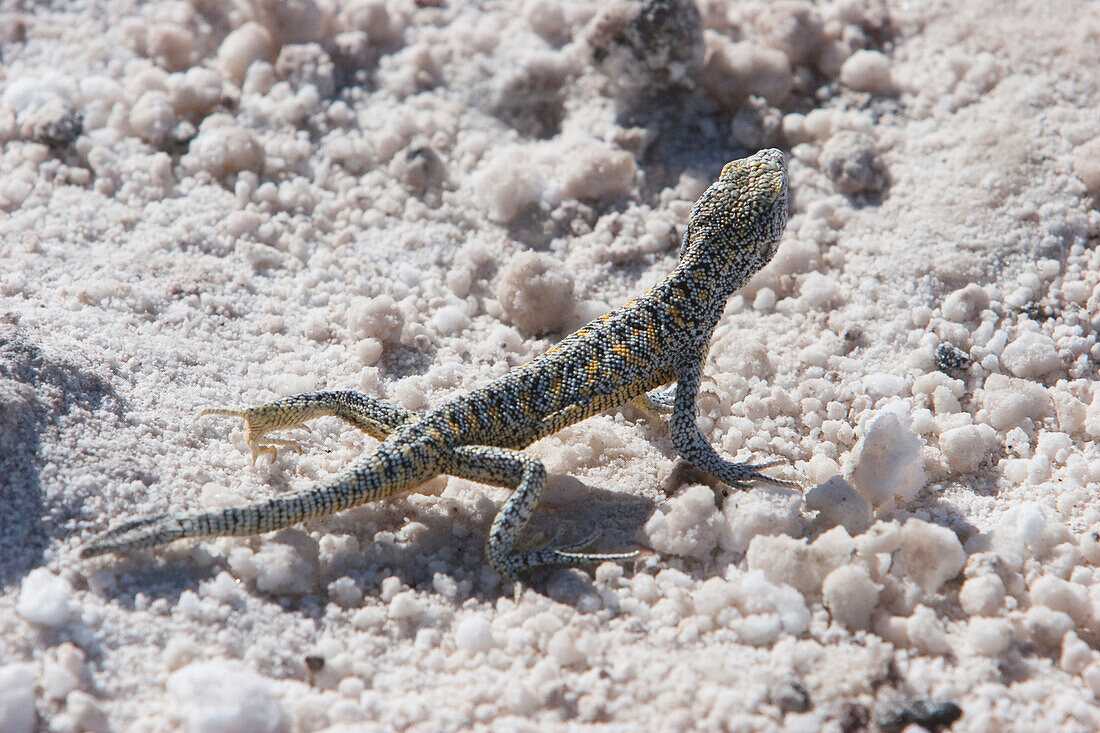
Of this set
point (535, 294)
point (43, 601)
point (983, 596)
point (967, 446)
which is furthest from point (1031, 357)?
point (43, 601)

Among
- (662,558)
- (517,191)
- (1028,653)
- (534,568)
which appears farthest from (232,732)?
(517,191)

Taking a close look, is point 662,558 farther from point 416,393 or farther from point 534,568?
point 416,393

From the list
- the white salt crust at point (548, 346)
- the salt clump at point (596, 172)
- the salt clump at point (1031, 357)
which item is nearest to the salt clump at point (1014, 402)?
the white salt crust at point (548, 346)

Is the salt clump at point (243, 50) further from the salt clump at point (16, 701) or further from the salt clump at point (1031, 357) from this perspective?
the salt clump at point (1031, 357)

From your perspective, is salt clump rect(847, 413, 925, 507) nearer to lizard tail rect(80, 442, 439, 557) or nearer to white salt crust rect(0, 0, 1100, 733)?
white salt crust rect(0, 0, 1100, 733)

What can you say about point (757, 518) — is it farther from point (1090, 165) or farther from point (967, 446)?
point (1090, 165)

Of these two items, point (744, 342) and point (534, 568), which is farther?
point (744, 342)
